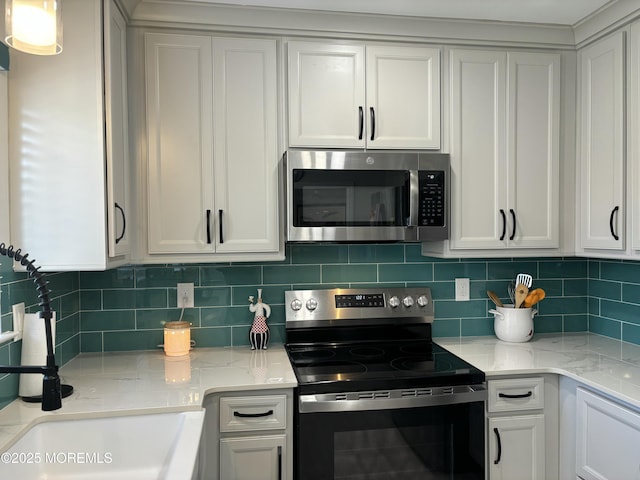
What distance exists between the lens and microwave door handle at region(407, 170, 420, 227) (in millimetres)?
2160

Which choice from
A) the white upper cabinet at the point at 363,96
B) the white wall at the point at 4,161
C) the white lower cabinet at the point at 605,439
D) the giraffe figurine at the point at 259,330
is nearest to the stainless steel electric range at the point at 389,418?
the giraffe figurine at the point at 259,330

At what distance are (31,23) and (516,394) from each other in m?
2.05

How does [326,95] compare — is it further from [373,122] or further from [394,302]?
[394,302]

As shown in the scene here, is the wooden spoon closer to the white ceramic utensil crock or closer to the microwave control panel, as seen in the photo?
the white ceramic utensil crock

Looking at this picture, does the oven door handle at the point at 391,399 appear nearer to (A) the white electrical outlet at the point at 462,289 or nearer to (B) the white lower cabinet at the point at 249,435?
(B) the white lower cabinet at the point at 249,435

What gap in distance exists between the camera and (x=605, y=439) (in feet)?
5.93

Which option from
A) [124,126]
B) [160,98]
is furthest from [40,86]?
[160,98]

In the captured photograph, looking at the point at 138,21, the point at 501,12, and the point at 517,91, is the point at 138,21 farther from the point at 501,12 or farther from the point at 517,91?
the point at 517,91

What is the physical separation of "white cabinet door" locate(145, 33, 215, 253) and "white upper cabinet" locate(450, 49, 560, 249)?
112 cm

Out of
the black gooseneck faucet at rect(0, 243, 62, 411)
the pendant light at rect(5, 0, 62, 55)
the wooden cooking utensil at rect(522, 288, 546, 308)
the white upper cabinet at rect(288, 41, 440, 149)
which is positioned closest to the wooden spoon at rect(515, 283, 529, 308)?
the wooden cooking utensil at rect(522, 288, 546, 308)

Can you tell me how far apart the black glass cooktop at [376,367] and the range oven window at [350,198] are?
1.99ft

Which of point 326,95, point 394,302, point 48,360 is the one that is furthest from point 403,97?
point 48,360

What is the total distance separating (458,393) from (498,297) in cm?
87

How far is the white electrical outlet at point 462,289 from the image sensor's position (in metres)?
2.58
